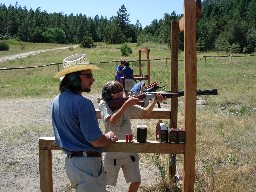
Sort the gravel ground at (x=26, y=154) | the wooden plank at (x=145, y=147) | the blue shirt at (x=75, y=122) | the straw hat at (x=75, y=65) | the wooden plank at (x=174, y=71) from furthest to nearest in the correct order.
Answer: the gravel ground at (x=26, y=154) < the wooden plank at (x=174, y=71) < the wooden plank at (x=145, y=147) < the straw hat at (x=75, y=65) < the blue shirt at (x=75, y=122)

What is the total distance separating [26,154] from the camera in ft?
24.5

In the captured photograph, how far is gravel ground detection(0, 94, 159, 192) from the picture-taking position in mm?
5840

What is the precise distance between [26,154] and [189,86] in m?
4.84

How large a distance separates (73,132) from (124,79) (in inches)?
376

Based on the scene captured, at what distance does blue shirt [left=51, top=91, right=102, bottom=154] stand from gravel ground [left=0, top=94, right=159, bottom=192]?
2500 mm

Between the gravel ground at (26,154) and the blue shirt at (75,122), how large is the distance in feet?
8.20

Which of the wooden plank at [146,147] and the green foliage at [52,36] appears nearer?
the wooden plank at [146,147]

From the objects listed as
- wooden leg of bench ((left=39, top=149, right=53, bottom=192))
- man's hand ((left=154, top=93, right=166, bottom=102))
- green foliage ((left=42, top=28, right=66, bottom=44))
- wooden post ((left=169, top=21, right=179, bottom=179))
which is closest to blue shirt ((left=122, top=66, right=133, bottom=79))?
wooden post ((left=169, top=21, right=179, bottom=179))

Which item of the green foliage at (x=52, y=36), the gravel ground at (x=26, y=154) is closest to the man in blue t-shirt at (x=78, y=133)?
the gravel ground at (x=26, y=154)

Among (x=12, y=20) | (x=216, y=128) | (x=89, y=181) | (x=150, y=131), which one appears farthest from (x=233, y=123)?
(x=12, y=20)

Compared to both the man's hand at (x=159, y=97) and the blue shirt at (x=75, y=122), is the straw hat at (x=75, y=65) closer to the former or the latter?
the blue shirt at (x=75, y=122)

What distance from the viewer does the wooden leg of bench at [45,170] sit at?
12.5ft

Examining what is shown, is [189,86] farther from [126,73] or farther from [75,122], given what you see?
[126,73]

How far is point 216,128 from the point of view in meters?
9.11
